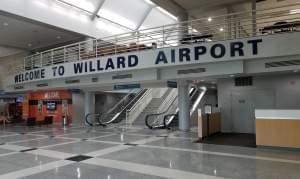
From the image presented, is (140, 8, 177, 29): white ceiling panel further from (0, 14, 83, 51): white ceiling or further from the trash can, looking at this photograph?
the trash can

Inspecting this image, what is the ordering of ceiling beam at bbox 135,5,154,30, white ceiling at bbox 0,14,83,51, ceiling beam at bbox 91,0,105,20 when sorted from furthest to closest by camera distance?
ceiling beam at bbox 135,5,154,30, ceiling beam at bbox 91,0,105,20, white ceiling at bbox 0,14,83,51

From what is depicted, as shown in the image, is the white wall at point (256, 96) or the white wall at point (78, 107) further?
the white wall at point (78, 107)

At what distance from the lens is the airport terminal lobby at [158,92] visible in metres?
5.60

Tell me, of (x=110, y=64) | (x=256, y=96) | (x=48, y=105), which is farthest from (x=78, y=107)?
(x=256, y=96)

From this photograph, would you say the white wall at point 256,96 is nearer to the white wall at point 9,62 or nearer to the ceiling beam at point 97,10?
the ceiling beam at point 97,10

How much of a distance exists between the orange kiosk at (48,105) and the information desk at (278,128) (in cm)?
1304

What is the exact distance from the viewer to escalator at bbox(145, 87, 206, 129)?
13.1m

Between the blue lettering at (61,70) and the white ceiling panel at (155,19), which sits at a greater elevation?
the white ceiling panel at (155,19)

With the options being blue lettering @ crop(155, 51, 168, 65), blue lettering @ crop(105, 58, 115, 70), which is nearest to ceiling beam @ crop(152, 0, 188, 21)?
blue lettering @ crop(105, 58, 115, 70)

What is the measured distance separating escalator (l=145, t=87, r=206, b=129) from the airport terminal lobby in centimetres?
9

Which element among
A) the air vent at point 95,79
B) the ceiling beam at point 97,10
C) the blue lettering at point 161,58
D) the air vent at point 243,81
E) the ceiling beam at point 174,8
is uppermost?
the ceiling beam at point 97,10

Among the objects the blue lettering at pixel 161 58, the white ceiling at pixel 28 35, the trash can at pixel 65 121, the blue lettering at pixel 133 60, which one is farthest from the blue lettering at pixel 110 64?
the trash can at pixel 65 121

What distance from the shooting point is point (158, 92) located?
55.1ft

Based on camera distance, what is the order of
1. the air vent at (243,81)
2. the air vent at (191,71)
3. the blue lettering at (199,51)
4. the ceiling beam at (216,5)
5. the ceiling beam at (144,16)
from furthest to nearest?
the ceiling beam at (144,16) → the ceiling beam at (216,5) → the air vent at (243,81) → the air vent at (191,71) → the blue lettering at (199,51)
